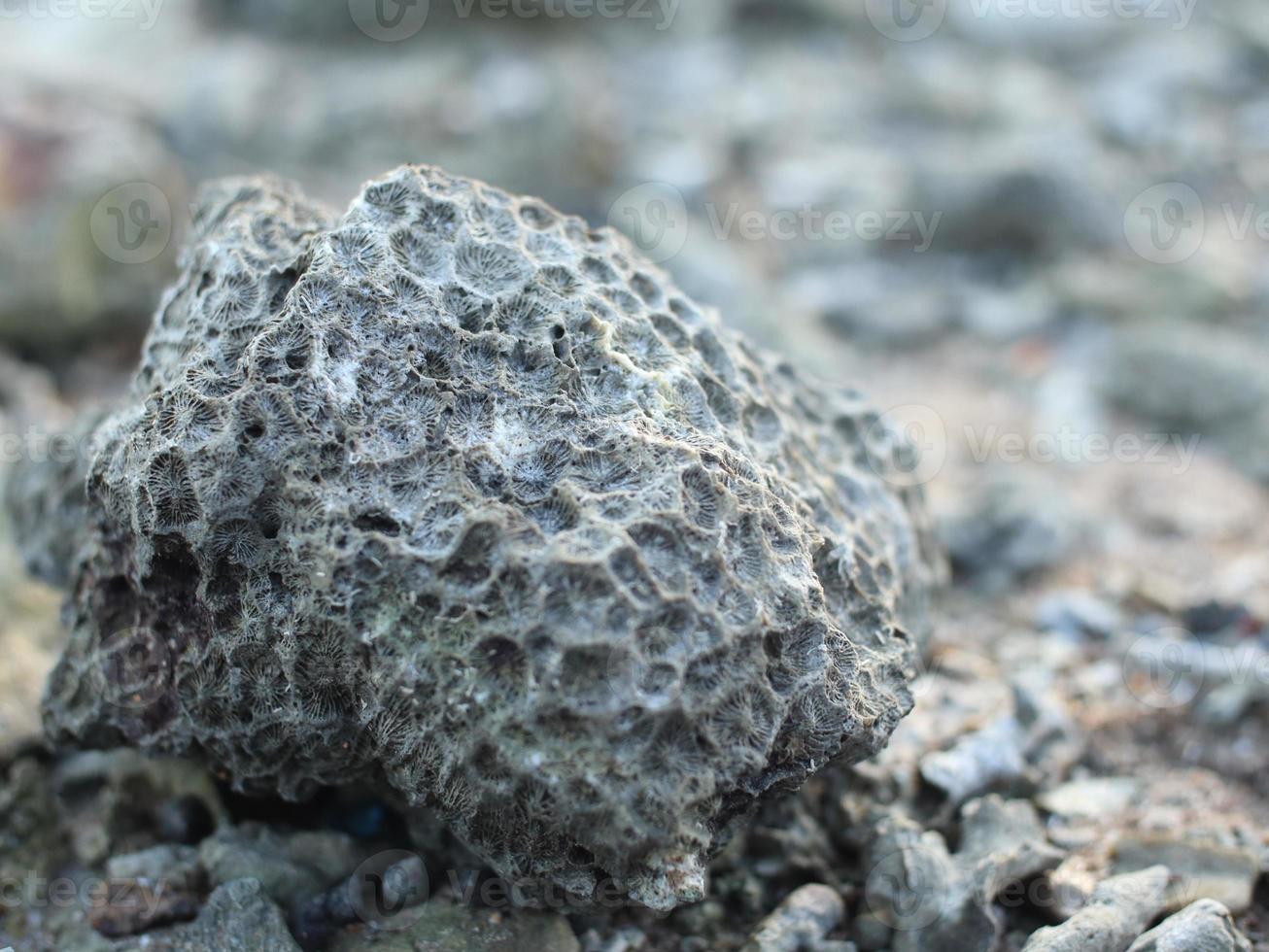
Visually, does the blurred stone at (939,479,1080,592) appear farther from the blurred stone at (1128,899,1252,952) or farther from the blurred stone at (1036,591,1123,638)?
the blurred stone at (1128,899,1252,952)

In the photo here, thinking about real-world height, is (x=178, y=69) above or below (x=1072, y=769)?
above

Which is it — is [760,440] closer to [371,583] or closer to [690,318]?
[690,318]

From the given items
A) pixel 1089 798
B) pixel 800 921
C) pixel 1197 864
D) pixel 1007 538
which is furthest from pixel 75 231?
pixel 1197 864

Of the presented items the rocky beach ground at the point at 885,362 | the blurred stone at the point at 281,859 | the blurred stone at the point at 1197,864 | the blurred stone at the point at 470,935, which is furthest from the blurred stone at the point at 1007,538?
the blurred stone at the point at 281,859

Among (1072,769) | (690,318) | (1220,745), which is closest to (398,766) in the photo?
(690,318)

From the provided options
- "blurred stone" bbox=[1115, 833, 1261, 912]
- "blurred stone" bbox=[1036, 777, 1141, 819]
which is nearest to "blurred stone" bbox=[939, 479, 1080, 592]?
"blurred stone" bbox=[1036, 777, 1141, 819]

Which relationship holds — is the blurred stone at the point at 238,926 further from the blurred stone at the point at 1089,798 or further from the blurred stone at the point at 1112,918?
the blurred stone at the point at 1089,798

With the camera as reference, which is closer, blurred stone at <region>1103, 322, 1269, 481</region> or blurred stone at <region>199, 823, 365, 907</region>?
blurred stone at <region>199, 823, 365, 907</region>

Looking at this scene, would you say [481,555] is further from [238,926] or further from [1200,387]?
[1200,387]
